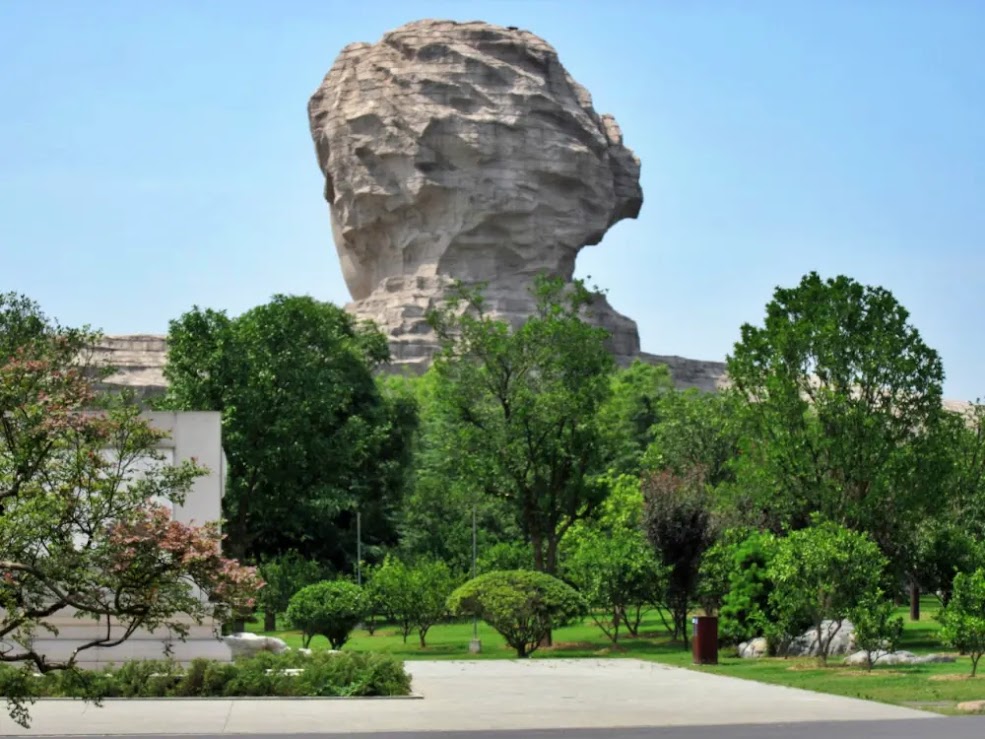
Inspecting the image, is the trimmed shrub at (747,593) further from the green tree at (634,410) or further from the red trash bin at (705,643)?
the green tree at (634,410)

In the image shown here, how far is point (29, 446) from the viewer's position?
1209 centimetres

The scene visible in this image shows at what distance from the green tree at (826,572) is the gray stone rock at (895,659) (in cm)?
52

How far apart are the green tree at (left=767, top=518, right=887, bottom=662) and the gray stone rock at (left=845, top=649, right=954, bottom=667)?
0.52 m

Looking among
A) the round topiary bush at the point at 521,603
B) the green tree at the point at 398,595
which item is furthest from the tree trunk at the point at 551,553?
the round topiary bush at the point at 521,603

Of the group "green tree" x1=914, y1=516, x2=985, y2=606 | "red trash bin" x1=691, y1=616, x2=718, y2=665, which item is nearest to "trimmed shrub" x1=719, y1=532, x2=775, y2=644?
"red trash bin" x1=691, y1=616, x2=718, y2=665

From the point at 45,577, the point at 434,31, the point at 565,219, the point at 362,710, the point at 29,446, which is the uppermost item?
the point at 434,31

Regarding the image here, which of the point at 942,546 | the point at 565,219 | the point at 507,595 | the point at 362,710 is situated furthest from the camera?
the point at 565,219

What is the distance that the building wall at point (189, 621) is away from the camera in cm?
2334

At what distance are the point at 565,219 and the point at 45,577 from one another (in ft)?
305

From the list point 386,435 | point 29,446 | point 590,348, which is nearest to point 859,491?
point 590,348

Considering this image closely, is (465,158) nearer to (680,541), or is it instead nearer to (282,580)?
(282,580)

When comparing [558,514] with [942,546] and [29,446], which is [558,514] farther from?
[29,446]

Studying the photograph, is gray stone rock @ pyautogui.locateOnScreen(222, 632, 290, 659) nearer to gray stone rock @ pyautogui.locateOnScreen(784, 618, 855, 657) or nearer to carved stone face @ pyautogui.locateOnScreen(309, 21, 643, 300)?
gray stone rock @ pyautogui.locateOnScreen(784, 618, 855, 657)

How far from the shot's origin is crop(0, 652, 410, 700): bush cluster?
20509 millimetres
